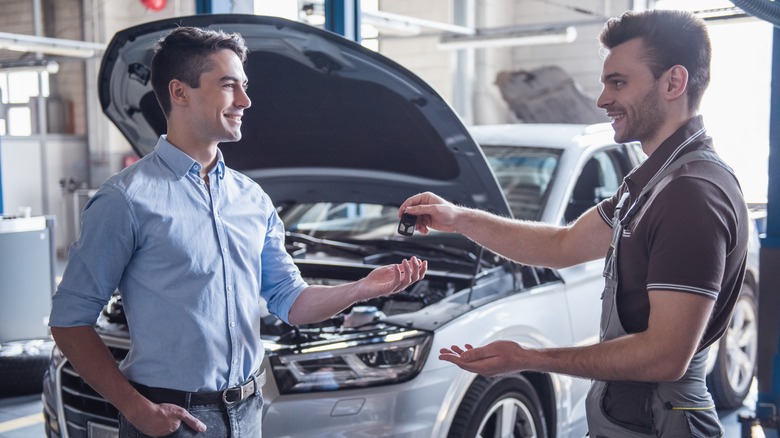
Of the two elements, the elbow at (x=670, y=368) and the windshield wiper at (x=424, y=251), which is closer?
the elbow at (x=670, y=368)

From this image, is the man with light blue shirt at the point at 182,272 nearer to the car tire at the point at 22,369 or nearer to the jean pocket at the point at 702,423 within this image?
the jean pocket at the point at 702,423

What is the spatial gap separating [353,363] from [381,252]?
3.56 feet

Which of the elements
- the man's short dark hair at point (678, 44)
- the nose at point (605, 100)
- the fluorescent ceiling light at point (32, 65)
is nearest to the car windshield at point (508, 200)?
the nose at point (605, 100)

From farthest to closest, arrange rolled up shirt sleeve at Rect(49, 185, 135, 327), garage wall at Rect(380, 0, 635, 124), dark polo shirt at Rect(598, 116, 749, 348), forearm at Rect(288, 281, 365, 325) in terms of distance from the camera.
Answer: garage wall at Rect(380, 0, 635, 124) → forearm at Rect(288, 281, 365, 325) → rolled up shirt sleeve at Rect(49, 185, 135, 327) → dark polo shirt at Rect(598, 116, 749, 348)

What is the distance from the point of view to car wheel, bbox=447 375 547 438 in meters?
2.73

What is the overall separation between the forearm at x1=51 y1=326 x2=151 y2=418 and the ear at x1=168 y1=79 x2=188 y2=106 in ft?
1.93

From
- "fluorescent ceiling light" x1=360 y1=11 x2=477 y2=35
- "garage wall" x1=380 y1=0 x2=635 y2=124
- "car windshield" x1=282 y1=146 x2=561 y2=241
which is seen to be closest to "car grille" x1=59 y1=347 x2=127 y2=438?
"car windshield" x1=282 y1=146 x2=561 y2=241

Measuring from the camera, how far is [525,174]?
376 cm

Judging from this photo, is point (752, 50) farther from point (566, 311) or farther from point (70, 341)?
point (70, 341)

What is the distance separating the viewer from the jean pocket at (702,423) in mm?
1764

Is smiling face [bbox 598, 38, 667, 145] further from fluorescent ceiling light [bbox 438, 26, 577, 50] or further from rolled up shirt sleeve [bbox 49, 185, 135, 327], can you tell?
fluorescent ceiling light [bbox 438, 26, 577, 50]

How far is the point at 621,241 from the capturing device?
5.92 ft

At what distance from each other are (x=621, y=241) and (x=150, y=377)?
1.14 meters

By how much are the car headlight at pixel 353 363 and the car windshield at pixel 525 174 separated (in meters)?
1.06
